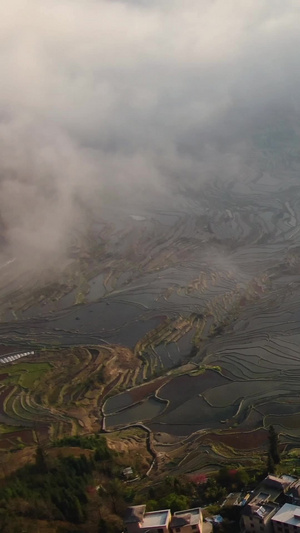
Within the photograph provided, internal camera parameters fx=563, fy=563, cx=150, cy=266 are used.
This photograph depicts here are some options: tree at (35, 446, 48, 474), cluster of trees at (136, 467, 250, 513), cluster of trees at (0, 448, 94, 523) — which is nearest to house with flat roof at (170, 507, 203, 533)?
cluster of trees at (136, 467, 250, 513)

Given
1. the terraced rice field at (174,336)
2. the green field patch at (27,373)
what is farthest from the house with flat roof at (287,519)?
the green field patch at (27,373)

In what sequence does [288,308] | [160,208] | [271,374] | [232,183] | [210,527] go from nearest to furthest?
[210,527], [271,374], [288,308], [160,208], [232,183]

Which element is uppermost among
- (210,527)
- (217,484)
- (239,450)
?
(210,527)

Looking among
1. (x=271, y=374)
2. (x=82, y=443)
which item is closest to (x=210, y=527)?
(x=82, y=443)

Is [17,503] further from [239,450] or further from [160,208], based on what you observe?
[160,208]

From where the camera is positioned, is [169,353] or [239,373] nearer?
[239,373]
